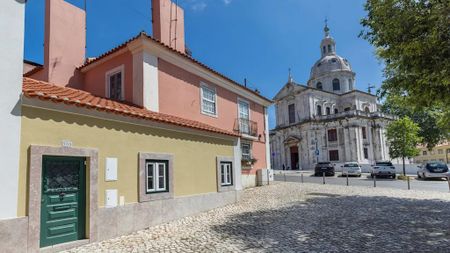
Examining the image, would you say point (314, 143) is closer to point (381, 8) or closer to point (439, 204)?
point (439, 204)

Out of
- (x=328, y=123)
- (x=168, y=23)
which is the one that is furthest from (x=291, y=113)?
(x=168, y=23)

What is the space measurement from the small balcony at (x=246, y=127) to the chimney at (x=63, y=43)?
331 inches

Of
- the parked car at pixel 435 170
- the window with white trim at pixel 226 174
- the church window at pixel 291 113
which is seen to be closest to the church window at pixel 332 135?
the church window at pixel 291 113

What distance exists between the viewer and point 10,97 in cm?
559

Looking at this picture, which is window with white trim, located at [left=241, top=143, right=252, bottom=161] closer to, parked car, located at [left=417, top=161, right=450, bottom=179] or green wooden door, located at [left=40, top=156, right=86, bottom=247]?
green wooden door, located at [left=40, top=156, right=86, bottom=247]

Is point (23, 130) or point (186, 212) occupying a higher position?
point (23, 130)

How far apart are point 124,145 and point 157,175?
1.48 metres

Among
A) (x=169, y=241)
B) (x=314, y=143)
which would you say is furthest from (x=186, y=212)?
(x=314, y=143)

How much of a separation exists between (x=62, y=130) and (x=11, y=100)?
1104mm

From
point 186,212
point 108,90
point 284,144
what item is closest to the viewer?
point 186,212

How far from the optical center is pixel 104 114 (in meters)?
7.21

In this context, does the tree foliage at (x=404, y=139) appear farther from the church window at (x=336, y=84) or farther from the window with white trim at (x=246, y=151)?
the church window at (x=336, y=84)

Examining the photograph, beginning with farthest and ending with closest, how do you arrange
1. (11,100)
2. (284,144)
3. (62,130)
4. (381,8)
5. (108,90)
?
(284,144) → (108,90) → (381,8) → (62,130) → (11,100)

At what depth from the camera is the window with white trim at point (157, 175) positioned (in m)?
8.36
